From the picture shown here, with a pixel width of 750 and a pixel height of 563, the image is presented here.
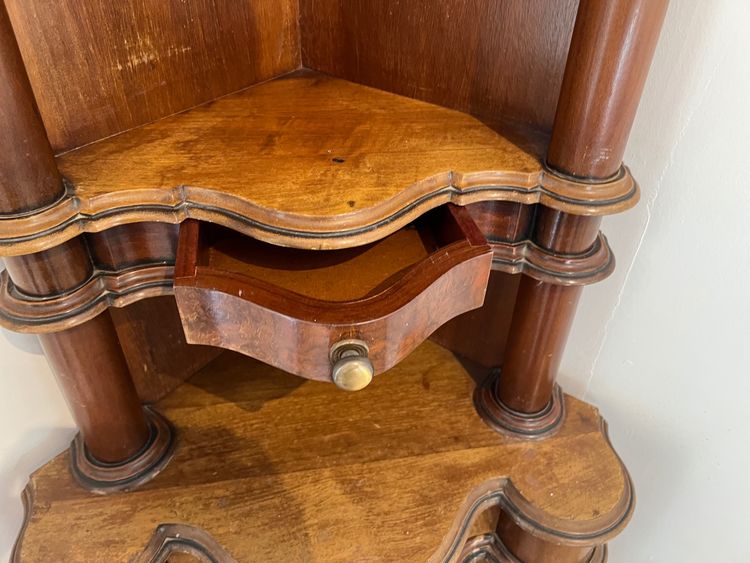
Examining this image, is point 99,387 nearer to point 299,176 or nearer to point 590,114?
point 299,176

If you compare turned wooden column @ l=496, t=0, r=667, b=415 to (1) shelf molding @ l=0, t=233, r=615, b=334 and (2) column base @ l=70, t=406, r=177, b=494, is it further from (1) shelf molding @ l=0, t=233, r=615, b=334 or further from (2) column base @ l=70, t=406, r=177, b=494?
(2) column base @ l=70, t=406, r=177, b=494

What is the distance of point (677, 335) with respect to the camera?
2.91 ft

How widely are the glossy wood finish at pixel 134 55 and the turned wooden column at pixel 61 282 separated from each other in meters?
0.10

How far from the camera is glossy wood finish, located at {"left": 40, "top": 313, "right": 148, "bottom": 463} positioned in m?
0.68

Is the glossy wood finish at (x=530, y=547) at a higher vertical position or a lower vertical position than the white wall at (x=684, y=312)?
lower

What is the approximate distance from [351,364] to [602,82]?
0.36 metres

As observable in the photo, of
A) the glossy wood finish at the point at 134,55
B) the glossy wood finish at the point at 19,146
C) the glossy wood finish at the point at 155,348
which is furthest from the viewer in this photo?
the glossy wood finish at the point at 155,348

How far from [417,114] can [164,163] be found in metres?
0.31

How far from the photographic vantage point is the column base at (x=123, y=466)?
800 mm

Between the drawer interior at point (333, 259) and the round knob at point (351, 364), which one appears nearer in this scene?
the round knob at point (351, 364)

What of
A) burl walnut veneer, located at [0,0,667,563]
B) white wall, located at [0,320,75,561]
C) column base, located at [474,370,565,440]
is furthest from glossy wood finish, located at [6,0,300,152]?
column base, located at [474,370,565,440]

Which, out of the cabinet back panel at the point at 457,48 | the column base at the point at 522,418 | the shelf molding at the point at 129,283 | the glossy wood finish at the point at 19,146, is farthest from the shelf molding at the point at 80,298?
the column base at the point at 522,418

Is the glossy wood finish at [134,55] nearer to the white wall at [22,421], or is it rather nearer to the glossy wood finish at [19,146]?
the glossy wood finish at [19,146]

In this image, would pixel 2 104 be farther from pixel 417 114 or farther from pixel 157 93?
pixel 417 114
